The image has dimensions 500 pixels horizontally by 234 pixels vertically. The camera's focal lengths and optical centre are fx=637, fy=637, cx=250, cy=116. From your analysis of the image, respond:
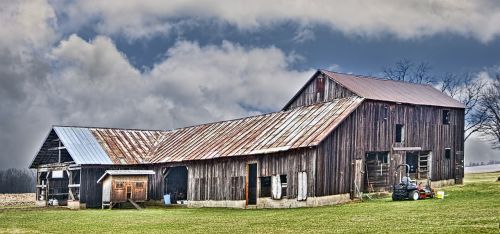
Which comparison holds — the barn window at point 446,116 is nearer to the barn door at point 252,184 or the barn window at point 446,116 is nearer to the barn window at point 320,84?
the barn window at point 320,84

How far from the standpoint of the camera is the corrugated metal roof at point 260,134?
44.3 m

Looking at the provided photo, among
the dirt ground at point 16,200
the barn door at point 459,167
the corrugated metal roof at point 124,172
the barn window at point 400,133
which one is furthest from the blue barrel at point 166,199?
the barn door at point 459,167

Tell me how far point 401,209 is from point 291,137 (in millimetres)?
14107

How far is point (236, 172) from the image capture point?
48.7m

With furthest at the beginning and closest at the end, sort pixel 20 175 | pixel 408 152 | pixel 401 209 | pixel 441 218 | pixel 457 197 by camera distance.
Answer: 1. pixel 20 175
2. pixel 408 152
3. pixel 457 197
4. pixel 401 209
5. pixel 441 218

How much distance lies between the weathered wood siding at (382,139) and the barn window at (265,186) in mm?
5524

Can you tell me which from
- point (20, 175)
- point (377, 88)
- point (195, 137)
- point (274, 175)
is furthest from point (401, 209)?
point (20, 175)

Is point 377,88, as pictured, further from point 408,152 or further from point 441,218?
point 441,218

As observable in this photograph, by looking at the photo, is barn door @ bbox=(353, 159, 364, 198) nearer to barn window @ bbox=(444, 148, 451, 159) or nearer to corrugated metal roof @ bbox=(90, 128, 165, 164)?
barn window @ bbox=(444, 148, 451, 159)

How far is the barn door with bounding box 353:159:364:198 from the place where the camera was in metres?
43.7

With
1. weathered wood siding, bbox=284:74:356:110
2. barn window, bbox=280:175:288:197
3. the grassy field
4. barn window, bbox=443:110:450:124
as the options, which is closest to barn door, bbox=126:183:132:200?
weathered wood siding, bbox=284:74:356:110

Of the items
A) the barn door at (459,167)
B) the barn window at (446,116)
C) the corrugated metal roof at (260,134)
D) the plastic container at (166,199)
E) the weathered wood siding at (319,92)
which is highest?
the weathered wood siding at (319,92)

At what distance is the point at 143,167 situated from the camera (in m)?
59.8

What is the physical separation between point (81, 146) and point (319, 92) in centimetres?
2252
